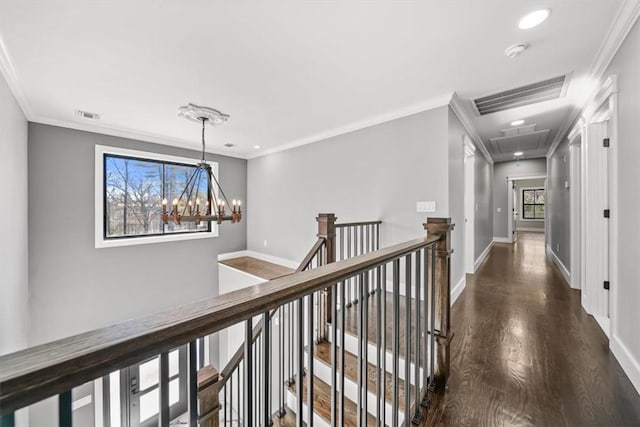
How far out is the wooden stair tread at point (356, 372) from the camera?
182 cm

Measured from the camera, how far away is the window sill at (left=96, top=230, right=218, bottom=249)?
409 centimetres

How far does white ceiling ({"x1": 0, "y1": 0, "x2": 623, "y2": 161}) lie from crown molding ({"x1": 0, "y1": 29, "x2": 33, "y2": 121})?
12 millimetres

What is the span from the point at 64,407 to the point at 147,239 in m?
4.86

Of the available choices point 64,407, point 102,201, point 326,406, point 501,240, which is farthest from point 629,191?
point 501,240

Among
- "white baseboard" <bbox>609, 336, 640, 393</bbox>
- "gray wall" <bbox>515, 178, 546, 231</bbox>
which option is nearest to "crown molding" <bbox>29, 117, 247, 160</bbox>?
"white baseboard" <bbox>609, 336, 640, 393</bbox>

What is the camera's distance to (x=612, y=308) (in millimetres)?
2090

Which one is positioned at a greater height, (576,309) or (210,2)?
(210,2)

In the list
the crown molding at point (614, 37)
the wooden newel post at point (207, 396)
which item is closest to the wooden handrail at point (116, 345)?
the wooden newel post at point (207, 396)

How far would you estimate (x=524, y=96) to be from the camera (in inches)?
117

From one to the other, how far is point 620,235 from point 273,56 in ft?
9.88

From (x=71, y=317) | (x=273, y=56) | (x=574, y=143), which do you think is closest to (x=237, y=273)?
(x=71, y=317)

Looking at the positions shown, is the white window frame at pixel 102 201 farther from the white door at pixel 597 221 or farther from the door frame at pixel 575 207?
the door frame at pixel 575 207

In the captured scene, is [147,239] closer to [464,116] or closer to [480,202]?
[464,116]

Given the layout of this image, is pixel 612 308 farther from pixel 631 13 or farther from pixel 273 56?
pixel 273 56
